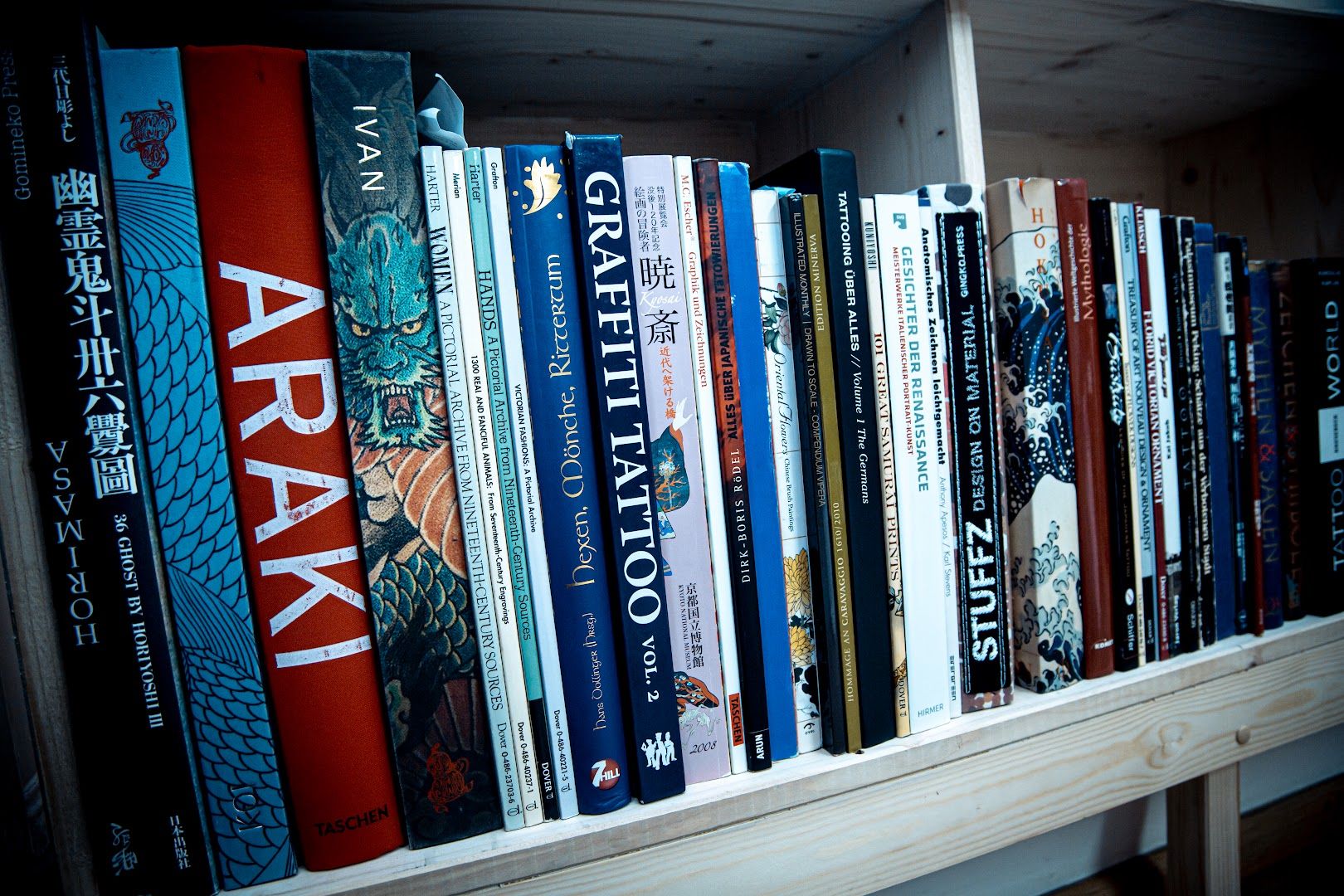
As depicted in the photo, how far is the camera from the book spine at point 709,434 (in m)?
0.52

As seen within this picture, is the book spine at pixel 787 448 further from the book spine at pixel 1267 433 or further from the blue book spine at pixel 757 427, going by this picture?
the book spine at pixel 1267 433

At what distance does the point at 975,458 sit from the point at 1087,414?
0.13 metres

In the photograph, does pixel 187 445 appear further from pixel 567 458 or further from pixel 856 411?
pixel 856 411

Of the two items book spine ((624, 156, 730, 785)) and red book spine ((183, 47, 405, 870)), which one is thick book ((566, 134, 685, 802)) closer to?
book spine ((624, 156, 730, 785))

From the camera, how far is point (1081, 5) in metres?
0.68

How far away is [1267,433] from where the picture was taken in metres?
0.75

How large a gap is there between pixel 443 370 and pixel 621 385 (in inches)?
4.7

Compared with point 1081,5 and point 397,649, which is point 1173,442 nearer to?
point 1081,5

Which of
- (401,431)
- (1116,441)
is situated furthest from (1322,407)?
(401,431)

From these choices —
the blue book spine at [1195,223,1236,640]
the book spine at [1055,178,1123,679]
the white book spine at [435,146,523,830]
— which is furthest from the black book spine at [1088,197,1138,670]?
the white book spine at [435,146,523,830]

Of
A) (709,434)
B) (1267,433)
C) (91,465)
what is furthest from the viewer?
(1267,433)

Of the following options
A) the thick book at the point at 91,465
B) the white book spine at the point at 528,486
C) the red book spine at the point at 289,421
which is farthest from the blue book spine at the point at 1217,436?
the thick book at the point at 91,465

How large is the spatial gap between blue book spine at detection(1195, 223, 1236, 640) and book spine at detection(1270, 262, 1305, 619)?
97 mm

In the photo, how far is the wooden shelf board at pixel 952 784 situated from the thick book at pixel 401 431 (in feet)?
0.20
